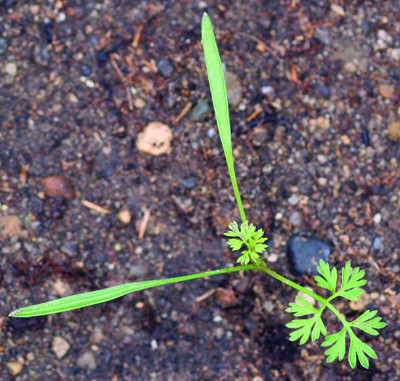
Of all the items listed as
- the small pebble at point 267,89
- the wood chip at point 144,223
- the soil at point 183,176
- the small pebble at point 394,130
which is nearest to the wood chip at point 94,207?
the soil at point 183,176

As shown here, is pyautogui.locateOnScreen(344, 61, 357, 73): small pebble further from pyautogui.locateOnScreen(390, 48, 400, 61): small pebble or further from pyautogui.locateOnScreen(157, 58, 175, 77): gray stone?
pyautogui.locateOnScreen(157, 58, 175, 77): gray stone

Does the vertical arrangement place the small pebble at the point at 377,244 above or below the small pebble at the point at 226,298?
above

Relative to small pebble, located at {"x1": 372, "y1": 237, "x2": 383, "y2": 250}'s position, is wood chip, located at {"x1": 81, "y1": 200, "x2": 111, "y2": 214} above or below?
above

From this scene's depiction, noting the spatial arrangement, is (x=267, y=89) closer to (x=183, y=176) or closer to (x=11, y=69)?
(x=183, y=176)

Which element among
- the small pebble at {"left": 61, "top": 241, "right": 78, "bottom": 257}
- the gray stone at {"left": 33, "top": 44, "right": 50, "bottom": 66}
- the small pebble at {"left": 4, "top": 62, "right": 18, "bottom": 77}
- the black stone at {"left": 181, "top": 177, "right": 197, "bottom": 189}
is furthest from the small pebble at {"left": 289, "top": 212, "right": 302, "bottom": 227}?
the small pebble at {"left": 4, "top": 62, "right": 18, "bottom": 77}

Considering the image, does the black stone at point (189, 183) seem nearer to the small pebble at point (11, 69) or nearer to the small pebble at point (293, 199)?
the small pebble at point (293, 199)

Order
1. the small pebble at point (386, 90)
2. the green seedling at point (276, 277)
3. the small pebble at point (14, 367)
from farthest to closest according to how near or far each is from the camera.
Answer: the small pebble at point (386, 90), the small pebble at point (14, 367), the green seedling at point (276, 277)

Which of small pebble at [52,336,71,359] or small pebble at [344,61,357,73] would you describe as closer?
small pebble at [52,336,71,359]
